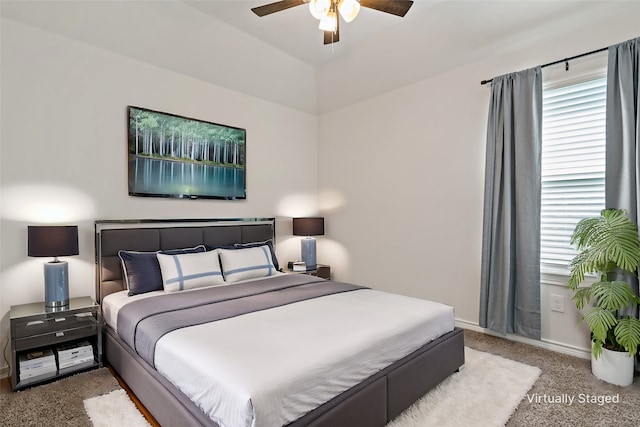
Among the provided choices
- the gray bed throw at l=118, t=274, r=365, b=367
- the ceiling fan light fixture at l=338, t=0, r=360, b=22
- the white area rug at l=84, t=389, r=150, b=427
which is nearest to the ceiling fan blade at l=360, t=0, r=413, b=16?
the ceiling fan light fixture at l=338, t=0, r=360, b=22

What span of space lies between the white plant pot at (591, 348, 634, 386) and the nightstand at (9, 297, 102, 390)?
12.7 ft

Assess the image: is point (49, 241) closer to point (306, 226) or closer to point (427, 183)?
point (306, 226)

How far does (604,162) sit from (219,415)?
335 centimetres

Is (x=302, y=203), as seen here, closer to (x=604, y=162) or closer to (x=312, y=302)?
(x=312, y=302)

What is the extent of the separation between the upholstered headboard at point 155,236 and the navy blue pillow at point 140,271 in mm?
113

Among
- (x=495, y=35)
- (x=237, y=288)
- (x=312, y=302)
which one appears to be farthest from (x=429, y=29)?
(x=237, y=288)

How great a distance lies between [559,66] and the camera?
298cm

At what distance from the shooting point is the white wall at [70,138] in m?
2.70

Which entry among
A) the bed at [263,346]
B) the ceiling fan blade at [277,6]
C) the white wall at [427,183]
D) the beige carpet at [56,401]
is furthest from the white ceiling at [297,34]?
the beige carpet at [56,401]

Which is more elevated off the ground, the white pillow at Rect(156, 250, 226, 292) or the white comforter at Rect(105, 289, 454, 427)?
the white pillow at Rect(156, 250, 226, 292)

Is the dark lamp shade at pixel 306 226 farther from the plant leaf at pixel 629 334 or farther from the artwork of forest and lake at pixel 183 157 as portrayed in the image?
the plant leaf at pixel 629 334

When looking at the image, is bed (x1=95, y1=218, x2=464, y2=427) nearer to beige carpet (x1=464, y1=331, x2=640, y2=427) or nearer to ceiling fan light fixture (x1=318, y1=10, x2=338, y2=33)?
beige carpet (x1=464, y1=331, x2=640, y2=427)

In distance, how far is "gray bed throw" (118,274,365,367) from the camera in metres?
2.14

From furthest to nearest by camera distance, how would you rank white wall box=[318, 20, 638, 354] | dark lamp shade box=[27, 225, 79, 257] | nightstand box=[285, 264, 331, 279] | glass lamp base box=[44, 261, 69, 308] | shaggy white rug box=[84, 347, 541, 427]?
nightstand box=[285, 264, 331, 279], white wall box=[318, 20, 638, 354], glass lamp base box=[44, 261, 69, 308], dark lamp shade box=[27, 225, 79, 257], shaggy white rug box=[84, 347, 541, 427]
